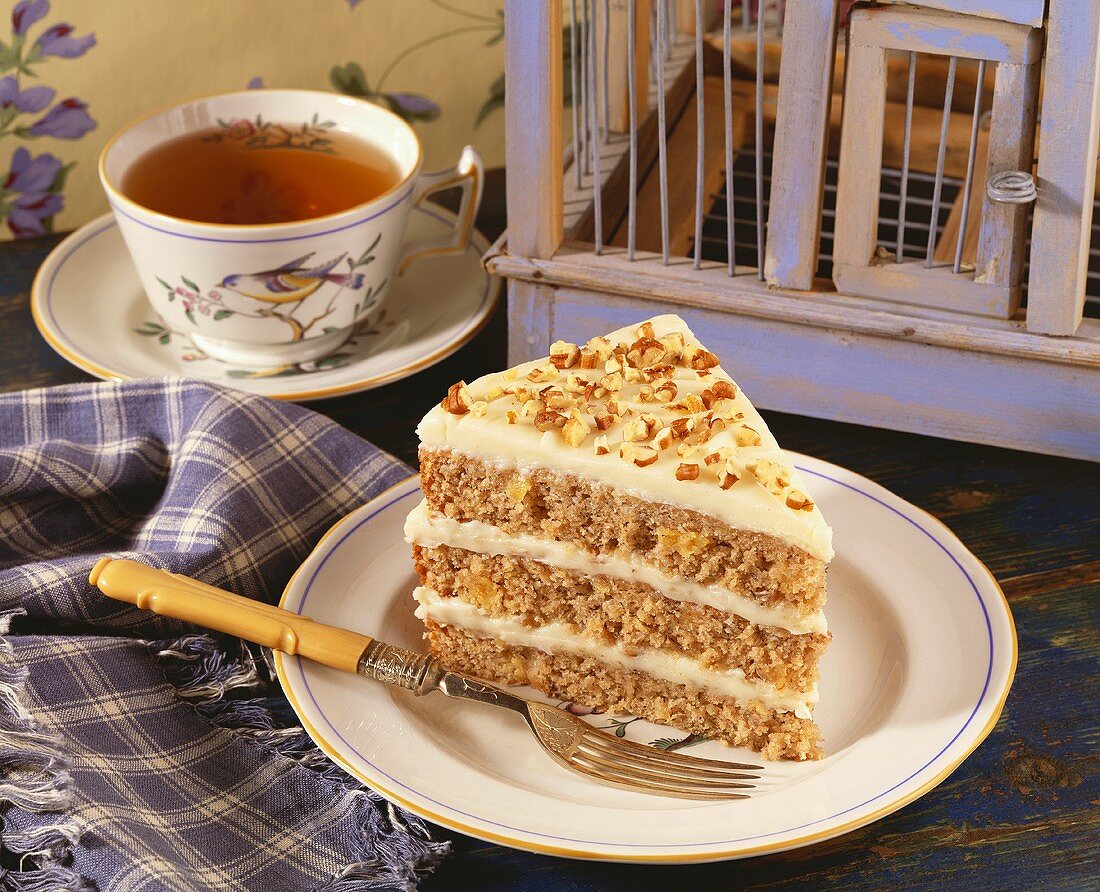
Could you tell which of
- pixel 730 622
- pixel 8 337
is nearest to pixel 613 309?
pixel 730 622

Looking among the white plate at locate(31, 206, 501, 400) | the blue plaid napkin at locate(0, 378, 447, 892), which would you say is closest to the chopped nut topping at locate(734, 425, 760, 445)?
the blue plaid napkin at locate(0, 378, 447, 892)

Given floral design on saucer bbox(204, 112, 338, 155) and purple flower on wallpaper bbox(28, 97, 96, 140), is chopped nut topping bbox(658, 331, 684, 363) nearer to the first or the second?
floral design on saucer bbox(204, 112, 338, 155)

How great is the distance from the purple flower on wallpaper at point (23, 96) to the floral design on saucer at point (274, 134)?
1.27 ft

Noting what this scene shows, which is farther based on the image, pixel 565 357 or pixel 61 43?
pixel 61 43

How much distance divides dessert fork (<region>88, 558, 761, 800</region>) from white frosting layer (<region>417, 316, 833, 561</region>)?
157mm

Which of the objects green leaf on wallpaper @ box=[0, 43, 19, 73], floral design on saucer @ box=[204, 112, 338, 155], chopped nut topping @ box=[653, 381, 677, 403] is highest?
green leaf on wallpaper @ box=[0, 43, 19, 73]

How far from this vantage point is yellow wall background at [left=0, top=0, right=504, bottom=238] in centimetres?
168

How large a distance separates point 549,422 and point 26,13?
105 centimetres

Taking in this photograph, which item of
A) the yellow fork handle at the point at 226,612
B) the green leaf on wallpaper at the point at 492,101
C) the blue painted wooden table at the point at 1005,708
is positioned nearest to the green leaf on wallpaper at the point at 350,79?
the green leaf on wallpaper at the point at 492,101

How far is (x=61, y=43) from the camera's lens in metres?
1.66

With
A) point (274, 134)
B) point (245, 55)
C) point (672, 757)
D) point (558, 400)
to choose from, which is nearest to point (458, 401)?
point (558, 400)

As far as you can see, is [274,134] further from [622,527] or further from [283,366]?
[622,527]

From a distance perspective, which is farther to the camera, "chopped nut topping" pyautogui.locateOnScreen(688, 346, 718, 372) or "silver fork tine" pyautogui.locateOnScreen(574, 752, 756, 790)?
"chopped nut topping" pyautogui.locateOnScreen(688, 346, 718, 372)

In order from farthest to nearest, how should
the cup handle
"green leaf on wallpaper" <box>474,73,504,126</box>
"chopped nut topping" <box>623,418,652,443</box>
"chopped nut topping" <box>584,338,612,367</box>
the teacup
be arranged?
"green leaf on wallpaper" <box>474,73,504,126</box> < the cup handle < the teacup < "chopped nut topping" <box>584,338,612,367</box> < "chopped nut topping" <box>623,418,652,443</box>
